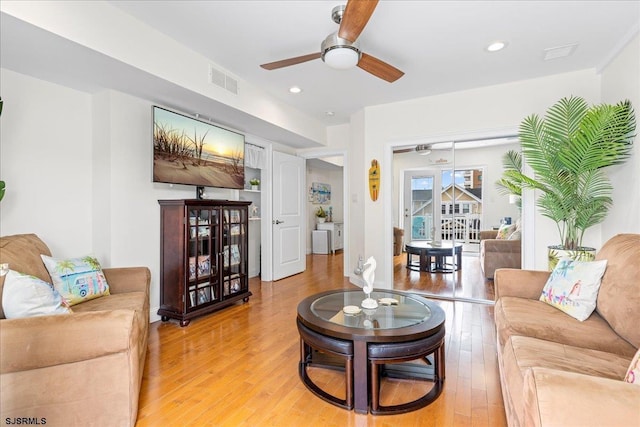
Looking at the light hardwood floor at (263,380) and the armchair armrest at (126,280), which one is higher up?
the armchair armrest at (126,280)

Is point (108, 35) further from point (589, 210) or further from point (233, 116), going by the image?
point (589, 210)

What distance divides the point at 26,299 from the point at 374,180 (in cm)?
361

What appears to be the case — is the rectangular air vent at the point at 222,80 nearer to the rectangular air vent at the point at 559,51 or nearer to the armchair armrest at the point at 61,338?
the armchair armrest at the point at 61,338

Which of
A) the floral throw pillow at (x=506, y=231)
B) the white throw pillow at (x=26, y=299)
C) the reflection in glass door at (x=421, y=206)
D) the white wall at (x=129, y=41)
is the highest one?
the white wall at (x=129, y=41)

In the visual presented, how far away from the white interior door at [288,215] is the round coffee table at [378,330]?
2644mm

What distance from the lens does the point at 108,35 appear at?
2123 mm

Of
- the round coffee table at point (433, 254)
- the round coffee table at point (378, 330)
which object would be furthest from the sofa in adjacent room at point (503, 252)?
the round coffee table at point (378, 330)

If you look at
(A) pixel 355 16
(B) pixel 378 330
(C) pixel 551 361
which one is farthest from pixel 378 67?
(C) pixel 551 361

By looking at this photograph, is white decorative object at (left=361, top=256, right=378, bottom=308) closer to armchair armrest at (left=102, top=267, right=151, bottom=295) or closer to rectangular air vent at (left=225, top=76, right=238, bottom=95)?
armchair armrest at (left=102, top=267, right=151, bottom=295)

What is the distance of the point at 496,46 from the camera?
2.71m

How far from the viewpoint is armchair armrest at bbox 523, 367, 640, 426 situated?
34.6 inches

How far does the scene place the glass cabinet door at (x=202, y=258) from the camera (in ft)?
9.96

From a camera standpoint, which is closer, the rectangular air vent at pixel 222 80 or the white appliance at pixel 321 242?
the rectangular air vent at pixel 222 80

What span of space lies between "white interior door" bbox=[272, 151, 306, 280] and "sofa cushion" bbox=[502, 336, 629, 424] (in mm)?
3675
